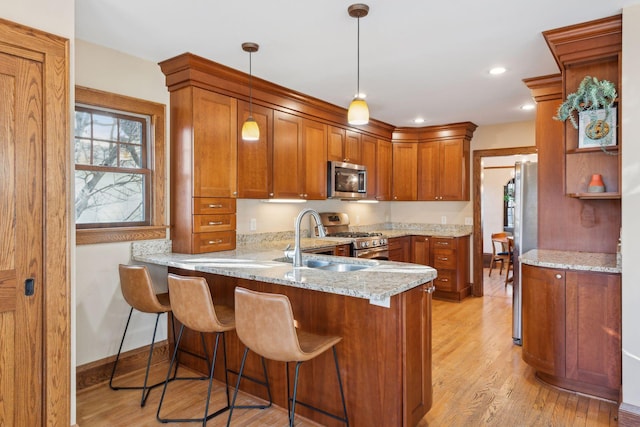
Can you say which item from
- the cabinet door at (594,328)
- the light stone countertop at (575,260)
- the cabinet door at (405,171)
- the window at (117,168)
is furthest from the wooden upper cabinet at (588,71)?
the window at (117,168)

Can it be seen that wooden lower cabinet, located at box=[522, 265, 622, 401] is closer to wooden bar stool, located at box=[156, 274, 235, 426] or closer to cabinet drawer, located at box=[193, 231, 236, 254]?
wooden bar stool, located at box=[156, 274, 235, 426]

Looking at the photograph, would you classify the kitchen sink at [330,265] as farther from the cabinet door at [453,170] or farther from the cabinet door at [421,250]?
→ the cabinet door at [453,170]

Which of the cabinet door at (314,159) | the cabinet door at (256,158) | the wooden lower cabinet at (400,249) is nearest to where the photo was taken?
the cabinet door at (256,158)

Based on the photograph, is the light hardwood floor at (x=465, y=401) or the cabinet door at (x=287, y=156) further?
the cabinet door at (x=287, y=156)

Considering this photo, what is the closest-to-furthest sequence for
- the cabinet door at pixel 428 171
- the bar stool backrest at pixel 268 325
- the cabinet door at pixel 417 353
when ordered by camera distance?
1. the bar stool backrest at pixel 268 325
2. the cabinet door at pixel 417 353
3. the cabinet door at pixel 428 171

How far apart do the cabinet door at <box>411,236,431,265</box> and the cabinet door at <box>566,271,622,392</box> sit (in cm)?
299

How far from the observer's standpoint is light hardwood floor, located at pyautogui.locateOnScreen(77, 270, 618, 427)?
2.45 m

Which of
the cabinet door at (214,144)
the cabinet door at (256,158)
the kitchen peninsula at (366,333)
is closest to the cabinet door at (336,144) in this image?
the cabinet door at (256,158)

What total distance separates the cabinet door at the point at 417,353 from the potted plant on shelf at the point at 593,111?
65.7 inches

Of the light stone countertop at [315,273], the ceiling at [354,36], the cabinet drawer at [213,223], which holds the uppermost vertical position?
the ceiling at [354,36]

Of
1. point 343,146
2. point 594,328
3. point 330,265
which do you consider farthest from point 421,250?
point 594,328

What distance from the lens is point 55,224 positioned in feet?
6.92

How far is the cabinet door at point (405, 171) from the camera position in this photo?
6.00m

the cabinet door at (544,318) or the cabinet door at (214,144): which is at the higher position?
the cabinet door at (214,144)
